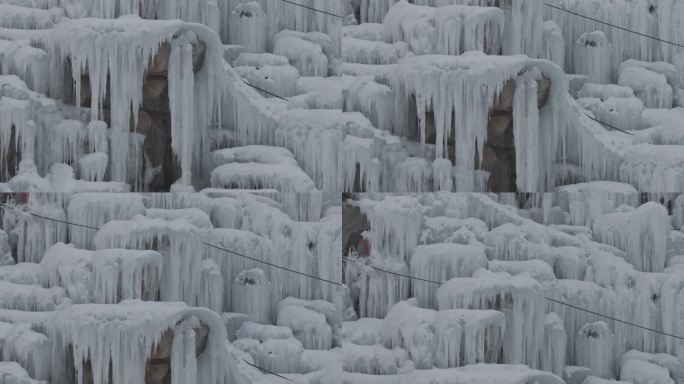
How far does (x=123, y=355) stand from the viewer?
33.5ft

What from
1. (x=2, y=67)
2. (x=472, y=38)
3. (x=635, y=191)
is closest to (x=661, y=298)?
(x=635, y=191)

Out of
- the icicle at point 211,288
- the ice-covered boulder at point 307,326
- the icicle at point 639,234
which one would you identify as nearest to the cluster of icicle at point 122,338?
the icicle at point 211,288

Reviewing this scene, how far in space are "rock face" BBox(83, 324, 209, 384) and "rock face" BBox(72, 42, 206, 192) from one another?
1358 mm

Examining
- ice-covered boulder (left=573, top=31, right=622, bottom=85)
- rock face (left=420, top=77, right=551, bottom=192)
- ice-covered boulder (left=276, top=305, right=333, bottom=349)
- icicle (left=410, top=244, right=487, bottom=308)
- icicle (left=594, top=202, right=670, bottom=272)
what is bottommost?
ice-covered boulder (left=276, top=305, right=333, bottom=349)

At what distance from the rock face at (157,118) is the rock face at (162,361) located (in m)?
1.36

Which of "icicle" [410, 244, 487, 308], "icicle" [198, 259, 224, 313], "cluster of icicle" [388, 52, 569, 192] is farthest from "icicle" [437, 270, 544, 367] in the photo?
"icicle" [198, 259, 224, 313]

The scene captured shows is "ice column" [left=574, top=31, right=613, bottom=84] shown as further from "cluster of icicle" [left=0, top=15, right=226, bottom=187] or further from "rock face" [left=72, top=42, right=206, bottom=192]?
"rock face" [left=72, top=42, right=206, bottom=192]

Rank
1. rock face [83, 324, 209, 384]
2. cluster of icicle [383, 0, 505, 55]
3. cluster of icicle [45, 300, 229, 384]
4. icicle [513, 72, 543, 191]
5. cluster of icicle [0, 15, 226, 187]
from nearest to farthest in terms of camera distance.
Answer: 1. cluster of icicle [45, 300, 229, 384]
2. rock face [83, 324, 209, 384]
3. cluster of icicle [0, 15, 226, 187]
4. icicle [513, 72, 543, 191]
5. cluster of icicle [383, 0, 505, 55]

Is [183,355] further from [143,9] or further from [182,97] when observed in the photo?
[143,9]

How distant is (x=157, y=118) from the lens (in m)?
10.7

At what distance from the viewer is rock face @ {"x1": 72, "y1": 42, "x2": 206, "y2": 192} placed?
10594 mm

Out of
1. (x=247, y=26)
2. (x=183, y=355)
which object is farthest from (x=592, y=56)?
(x=183, y=355)

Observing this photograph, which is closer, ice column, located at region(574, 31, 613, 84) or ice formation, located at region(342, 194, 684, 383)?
ice formation, located at region(342, 194, 684, 383)

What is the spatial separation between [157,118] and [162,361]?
2235mm
